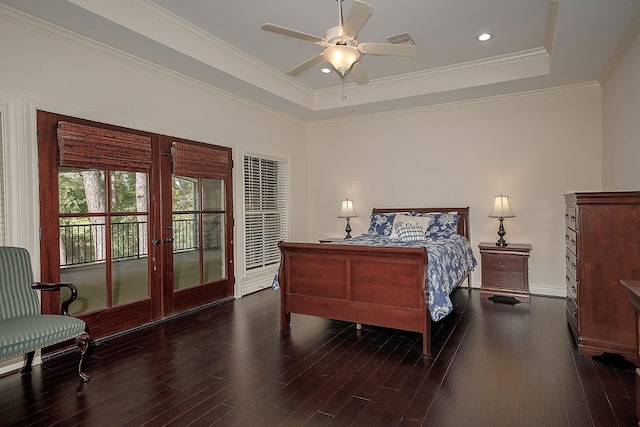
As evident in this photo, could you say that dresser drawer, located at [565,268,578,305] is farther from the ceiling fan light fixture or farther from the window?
the window

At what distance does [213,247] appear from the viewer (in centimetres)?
484

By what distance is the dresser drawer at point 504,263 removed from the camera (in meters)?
4.77

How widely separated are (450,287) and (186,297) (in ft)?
9.82

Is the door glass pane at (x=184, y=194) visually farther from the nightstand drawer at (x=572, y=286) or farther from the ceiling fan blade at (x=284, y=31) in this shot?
the nightstand drawer at (x=572, y=286)

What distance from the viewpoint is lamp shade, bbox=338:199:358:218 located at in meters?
6.10

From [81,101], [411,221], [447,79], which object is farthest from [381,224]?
[81,101]

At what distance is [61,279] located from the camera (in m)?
3.26

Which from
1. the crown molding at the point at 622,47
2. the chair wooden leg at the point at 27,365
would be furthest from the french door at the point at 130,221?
the crown molding at the point at 622,47

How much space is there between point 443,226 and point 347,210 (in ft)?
5.26

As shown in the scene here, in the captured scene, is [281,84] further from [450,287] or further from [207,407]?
[207,407]

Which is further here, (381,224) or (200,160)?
(381,224)

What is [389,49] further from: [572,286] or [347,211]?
[347,211]

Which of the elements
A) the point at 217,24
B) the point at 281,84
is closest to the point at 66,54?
the point at 217,24

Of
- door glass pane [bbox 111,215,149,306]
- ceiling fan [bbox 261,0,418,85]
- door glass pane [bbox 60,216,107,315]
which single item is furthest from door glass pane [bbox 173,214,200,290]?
ceiling fan [bbox 261,0,418,85]
